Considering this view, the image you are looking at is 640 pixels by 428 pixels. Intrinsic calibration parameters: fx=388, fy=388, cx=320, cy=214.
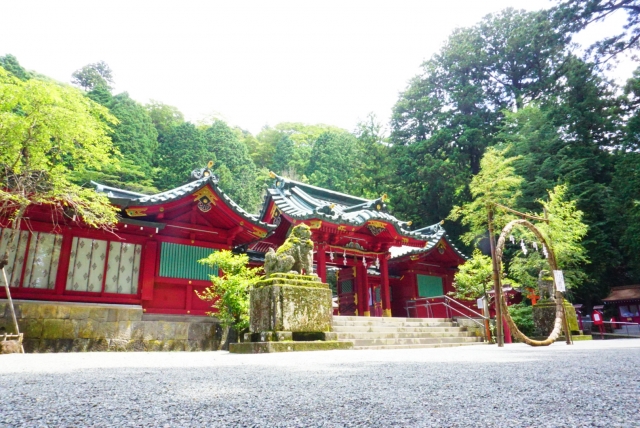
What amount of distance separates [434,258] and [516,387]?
53.7 ft

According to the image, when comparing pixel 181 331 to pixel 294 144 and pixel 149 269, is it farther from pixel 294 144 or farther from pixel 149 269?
pixel 294 144

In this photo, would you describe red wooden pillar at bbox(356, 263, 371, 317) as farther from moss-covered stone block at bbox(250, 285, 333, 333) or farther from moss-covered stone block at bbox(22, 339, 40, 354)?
moss-covered stone block at bbox(22, 339, 40, 354)

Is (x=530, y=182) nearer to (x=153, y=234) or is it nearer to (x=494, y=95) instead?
(x=494, y=95)

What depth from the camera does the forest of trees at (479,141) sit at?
1966 centimetres

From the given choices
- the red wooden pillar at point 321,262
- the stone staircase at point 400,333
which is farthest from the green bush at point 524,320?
the red wooden pillar at point 321,262

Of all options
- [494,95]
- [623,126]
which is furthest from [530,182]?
[494,95]

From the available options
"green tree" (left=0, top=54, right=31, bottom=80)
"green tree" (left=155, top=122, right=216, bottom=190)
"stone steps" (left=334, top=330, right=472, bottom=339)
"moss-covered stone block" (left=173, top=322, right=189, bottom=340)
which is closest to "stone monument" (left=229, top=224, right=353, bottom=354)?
"stone steps" (left=334, top=330, right=472, bottom=339)

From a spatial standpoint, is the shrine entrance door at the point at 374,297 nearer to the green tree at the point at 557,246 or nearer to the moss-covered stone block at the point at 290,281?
the green tree at the point at 557,246

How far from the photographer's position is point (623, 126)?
21.9 metres

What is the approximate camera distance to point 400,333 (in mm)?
10312

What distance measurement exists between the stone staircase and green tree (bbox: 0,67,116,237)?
6.32 metres

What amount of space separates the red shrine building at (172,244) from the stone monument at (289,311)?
434 centimetres

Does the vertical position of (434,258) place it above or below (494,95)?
below

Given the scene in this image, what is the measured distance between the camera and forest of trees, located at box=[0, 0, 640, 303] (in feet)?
64.5
